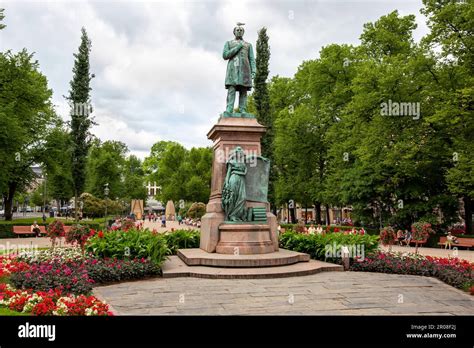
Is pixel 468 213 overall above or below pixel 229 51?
below

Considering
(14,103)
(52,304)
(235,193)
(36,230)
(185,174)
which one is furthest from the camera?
(185,174)

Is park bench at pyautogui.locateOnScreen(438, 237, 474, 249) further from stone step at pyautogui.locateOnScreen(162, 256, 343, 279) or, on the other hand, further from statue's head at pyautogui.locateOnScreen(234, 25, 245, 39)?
statue's head at pyautogui.locateOnScreen(234, 25, 245, 39)

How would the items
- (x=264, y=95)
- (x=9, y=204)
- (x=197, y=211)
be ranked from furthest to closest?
(x=197, y=211)
(x=264, y=95)
(x=9, y=204)

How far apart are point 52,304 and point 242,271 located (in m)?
5.11

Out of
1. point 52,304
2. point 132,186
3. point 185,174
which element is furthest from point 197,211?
point 52,304

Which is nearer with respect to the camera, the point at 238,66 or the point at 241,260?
the point at 241,260

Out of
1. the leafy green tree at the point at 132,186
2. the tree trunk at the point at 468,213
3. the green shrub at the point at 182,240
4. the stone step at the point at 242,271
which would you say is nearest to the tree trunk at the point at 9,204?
the green shrub at the point at 182,240

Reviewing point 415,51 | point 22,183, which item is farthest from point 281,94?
point 22,183

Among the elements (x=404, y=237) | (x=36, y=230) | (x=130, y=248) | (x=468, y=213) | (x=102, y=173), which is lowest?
(x=404, y=237)

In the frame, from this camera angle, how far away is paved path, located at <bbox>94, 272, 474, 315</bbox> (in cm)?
714

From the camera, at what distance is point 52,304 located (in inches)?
260

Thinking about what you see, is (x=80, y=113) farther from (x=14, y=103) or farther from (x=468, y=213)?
(x=468, y=213)

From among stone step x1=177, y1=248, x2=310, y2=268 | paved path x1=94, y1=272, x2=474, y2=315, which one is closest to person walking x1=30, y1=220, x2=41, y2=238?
stone step x1=177, y1=248, x2=310, y2=268
